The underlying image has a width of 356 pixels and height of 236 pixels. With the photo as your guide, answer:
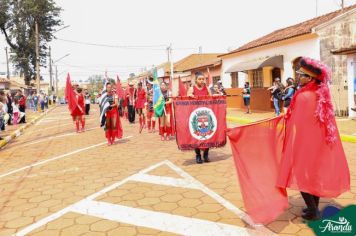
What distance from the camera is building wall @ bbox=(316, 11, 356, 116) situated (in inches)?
544

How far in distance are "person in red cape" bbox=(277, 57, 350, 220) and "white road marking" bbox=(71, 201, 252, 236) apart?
0.81 metres

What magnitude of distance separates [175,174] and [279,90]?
30.1ft

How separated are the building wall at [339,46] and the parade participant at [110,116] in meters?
8.89

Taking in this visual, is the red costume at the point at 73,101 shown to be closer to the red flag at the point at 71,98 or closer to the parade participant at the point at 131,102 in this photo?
the red flag at the point at 71,98

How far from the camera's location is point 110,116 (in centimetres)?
1005

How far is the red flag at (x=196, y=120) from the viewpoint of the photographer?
6.59 meters

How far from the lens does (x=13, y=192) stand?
5734mm

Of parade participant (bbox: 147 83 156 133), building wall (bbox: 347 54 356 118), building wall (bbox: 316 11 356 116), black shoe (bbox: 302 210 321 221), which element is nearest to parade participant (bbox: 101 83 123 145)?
parade participant (bbox: 147 83 156 133)

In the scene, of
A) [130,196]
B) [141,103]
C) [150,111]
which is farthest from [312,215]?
[141,103]

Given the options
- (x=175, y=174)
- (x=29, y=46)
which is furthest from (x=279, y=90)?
(x=29, y=46)

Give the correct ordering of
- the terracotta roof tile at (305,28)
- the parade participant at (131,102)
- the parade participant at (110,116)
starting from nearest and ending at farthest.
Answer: the parade participant at (110,116) < the parade participant at (131,102) < the terracotta roof tile at (305,28)

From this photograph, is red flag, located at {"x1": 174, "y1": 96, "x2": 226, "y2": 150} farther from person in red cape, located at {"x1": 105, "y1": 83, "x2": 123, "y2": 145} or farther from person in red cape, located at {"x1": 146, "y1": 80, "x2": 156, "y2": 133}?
person in red cape, located at {"x1": 146, "y1": 80, "x2": 156, "y2": 133}

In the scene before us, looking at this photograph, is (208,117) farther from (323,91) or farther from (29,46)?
(29,46)

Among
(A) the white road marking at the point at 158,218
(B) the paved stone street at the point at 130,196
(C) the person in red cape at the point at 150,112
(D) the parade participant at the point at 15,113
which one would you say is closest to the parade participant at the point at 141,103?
(C) the person in red cape at the point at 150,112
